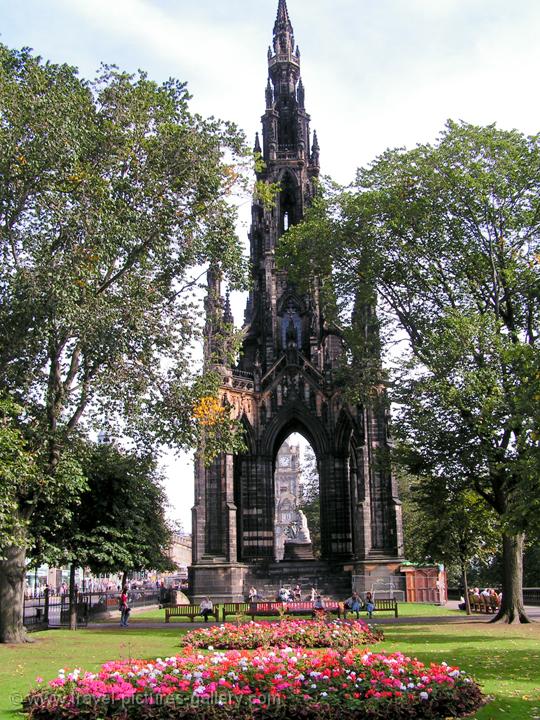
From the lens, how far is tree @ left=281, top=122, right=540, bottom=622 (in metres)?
25.7

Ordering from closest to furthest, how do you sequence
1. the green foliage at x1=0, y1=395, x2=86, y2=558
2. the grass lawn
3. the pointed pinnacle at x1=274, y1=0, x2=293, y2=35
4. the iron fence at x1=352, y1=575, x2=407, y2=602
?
the grass lawn → the green foliage at x1=0, y1=395, x2=86, y2=558 → the iron fence at x1=352, y1=575, x2=407, y2=602 → the pointed pinnacle at x1=274, y1=0, x2=293, y2=35

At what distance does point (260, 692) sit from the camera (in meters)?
10.7

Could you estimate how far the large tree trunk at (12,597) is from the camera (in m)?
22.2

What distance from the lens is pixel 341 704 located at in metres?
10.2

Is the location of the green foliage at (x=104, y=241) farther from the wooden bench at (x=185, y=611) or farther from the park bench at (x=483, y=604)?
the park bench at (x=483, y=604)

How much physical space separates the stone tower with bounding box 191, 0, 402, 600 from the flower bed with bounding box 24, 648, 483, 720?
77.6 feet

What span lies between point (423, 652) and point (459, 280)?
51.9 feet

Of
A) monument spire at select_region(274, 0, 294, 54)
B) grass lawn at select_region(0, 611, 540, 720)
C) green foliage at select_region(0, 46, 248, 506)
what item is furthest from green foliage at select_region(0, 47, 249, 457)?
monument spire at select_region(274, 0, 294, 54)

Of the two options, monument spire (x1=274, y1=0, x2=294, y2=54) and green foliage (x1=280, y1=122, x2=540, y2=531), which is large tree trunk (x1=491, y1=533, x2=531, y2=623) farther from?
monument spire (x1=274, y1=0, x2=294, y2=54)

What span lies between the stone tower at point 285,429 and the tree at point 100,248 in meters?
12.5

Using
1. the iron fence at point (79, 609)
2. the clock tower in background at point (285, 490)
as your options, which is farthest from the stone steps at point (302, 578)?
the iron fence at point (79, 609)

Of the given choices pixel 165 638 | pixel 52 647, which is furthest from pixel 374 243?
pixel 52 647

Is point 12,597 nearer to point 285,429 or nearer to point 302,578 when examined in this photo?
point 302,578

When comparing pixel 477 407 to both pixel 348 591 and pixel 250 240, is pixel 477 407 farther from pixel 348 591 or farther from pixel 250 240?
pixel 250 240
